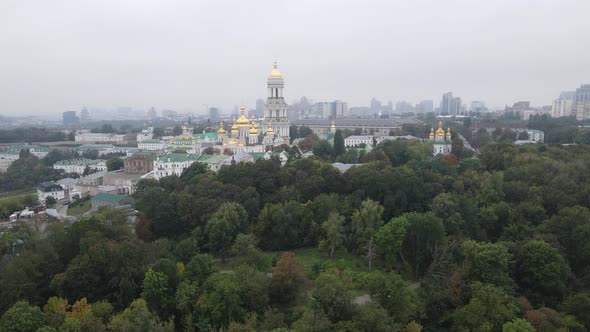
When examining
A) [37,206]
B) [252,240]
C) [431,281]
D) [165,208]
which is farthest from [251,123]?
[431,281]

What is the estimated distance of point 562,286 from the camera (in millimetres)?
17406

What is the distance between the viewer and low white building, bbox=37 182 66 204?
3488 centimetres

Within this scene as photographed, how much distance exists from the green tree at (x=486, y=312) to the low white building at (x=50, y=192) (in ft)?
97.2

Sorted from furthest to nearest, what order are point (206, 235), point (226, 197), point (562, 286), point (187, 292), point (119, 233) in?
point (226, 197), point (206, 235), point (119, 233), point (562, 286), point (187, 292)

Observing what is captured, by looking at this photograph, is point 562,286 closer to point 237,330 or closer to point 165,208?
point 237,330

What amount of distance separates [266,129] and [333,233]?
3063 centimetres

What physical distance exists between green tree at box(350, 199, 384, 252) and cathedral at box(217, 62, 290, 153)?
2260 cm

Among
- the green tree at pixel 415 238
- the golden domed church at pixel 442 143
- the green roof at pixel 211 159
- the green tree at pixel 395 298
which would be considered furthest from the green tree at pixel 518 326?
the golden domed church at pixel 442 143

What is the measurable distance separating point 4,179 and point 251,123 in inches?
895

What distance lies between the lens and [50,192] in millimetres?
35094

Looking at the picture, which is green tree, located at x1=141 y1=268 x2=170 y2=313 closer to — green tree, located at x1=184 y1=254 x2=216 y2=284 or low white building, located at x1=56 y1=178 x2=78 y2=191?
green tree, located at x1=184 y1=254 x2=216 y2=284

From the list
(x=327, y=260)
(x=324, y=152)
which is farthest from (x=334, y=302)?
(x=324, y=152)

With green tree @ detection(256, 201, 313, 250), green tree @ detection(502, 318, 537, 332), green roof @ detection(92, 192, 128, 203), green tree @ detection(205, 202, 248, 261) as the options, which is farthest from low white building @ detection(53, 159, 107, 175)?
green tree @ detection(502, 318, 537, 332)

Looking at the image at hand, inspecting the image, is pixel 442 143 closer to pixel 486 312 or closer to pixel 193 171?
pixel 193 171
